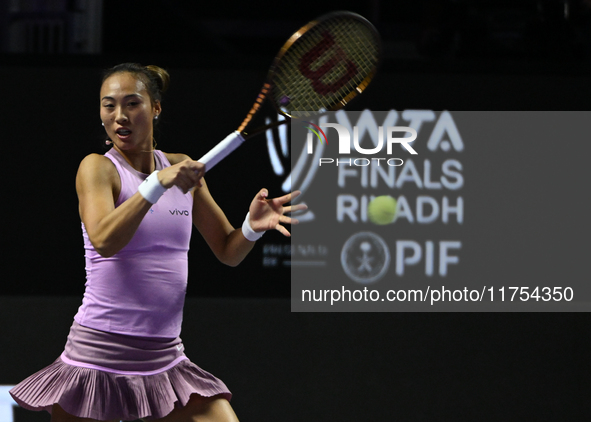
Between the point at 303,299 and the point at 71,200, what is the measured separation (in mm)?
1133

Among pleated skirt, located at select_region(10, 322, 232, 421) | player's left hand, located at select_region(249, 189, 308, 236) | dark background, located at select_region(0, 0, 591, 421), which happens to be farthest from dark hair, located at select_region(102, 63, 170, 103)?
dark background, located at select_region(0, 0, 591, 421)

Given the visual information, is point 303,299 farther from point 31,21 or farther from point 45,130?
point 31,21

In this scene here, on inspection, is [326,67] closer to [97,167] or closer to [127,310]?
[97,167]

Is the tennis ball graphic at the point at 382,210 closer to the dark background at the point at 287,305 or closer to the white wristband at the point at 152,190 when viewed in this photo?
the dark background at the point at 287,305

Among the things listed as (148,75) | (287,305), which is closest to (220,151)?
(148,75)

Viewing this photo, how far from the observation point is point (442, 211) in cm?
344

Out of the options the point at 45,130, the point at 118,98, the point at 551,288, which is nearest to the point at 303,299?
the point at 551,288

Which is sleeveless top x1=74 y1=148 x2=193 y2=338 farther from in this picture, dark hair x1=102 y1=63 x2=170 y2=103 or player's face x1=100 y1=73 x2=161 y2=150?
dark hair x1=102 y1=63 x2=170 y2=103

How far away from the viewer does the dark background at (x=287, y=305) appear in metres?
3.40

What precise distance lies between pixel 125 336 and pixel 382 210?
182cm

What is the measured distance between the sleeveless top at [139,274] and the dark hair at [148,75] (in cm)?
20

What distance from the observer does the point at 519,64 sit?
3.46 meters

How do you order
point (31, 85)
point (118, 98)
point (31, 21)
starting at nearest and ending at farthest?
point (118, 98) < point (31, 85) < point (31, 21)

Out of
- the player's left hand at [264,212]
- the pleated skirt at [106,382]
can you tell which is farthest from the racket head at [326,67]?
the pleated skirt at [106,382]
